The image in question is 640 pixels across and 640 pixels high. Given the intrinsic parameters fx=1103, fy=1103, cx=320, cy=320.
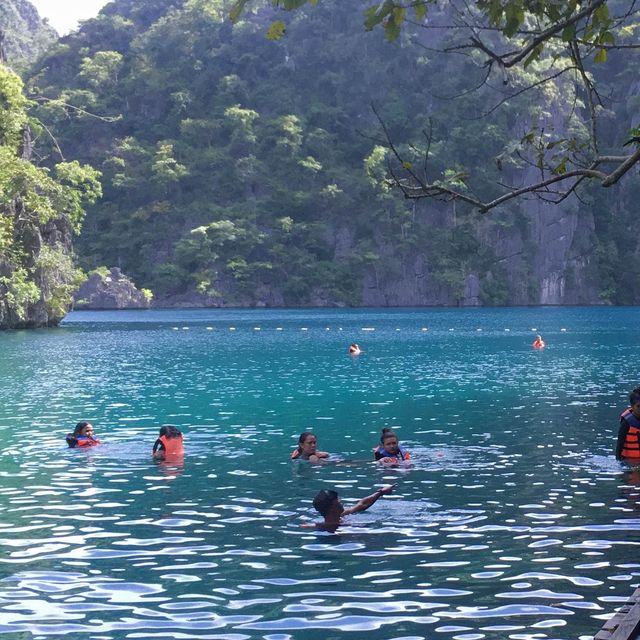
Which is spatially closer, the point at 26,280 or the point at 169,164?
the point at 26,280

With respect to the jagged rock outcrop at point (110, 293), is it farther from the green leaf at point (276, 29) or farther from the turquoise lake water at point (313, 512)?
the green leaf at point (276, 29)

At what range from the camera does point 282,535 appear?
588 inches

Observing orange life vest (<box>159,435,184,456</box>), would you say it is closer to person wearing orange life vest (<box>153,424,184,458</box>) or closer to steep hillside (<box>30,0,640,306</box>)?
person wearing orange life vest (<box>153,424,184,458</box>)

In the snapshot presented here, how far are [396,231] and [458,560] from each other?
118974mm

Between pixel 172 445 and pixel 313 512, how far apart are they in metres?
5.95

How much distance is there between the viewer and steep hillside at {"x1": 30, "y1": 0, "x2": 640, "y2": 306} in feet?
424

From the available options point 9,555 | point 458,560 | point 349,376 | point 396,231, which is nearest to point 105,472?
point 9,555

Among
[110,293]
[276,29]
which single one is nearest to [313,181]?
[110,293]

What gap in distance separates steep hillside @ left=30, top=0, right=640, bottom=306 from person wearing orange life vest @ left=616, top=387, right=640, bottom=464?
103995 millimetres

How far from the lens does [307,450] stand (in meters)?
20.7

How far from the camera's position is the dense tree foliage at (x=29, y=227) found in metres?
74.2

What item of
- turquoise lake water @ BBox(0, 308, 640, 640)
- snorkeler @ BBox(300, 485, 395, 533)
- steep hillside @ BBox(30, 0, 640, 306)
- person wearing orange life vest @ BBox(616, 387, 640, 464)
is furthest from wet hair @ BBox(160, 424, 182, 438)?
steep hillside @ BBox(30, 0, 640, 306)

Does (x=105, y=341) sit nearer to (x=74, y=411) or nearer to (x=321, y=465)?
(x=74, y=411)

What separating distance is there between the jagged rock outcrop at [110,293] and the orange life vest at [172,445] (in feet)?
346
